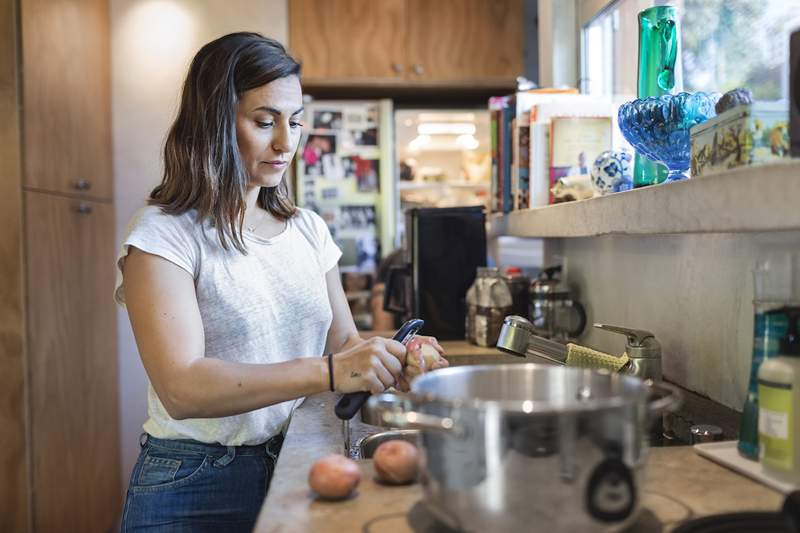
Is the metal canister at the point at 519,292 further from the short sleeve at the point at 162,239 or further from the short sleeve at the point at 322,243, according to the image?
the short sleeve at the point at 162,239

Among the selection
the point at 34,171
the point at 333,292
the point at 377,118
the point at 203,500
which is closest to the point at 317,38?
the point at 377,118

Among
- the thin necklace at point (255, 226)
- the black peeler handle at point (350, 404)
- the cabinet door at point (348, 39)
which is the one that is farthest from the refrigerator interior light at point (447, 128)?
the black peeler handle at point (350, 404)

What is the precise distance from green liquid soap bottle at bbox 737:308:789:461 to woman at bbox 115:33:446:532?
48 centimetres

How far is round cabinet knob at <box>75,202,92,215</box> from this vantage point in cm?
283

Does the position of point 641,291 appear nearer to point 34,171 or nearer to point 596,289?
point 596,289

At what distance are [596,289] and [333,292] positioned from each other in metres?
0.65

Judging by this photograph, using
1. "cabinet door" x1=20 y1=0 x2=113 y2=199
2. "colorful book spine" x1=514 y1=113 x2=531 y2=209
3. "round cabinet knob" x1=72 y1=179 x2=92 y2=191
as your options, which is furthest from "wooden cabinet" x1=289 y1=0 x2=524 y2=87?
"colorful book spine" x1=514 y1=113 x2=531 y2=209

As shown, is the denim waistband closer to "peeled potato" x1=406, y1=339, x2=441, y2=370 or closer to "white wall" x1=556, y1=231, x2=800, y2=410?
"peeled potato" x1=406, y1=339, x2=441, y2=370

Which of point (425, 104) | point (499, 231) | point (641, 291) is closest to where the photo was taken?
point (641, 291)

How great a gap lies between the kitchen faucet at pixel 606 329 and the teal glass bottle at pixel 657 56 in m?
0.29

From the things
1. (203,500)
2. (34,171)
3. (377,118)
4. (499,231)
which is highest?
(377,118)

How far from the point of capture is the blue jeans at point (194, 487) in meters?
1.28

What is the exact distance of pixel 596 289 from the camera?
186 centimetres

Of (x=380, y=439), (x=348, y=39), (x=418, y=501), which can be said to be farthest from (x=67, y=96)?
(x=418, y=501)
